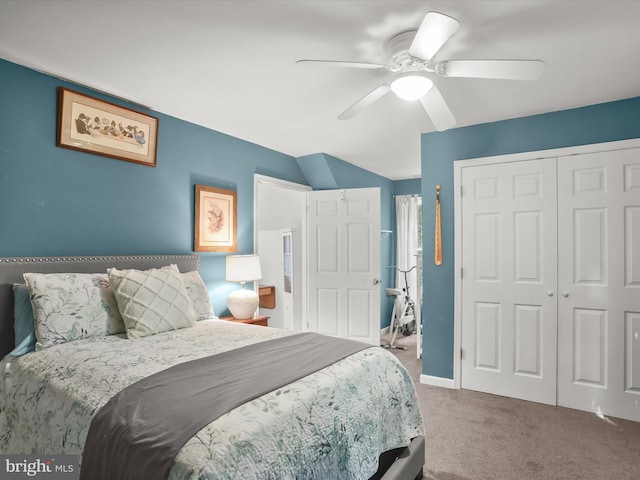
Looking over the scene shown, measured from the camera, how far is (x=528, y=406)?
3047 mm

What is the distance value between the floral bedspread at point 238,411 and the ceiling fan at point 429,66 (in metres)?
1.47

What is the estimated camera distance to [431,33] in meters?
1.54

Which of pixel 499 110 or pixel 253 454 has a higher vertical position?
pixel 499 110

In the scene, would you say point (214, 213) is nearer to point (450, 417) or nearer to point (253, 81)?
point (253, 81)

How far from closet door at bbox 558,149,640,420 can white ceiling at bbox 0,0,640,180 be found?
1.97ft

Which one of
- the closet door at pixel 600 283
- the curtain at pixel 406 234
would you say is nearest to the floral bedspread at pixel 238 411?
the closet door at pixel 600 283

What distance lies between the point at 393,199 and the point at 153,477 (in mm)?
5702

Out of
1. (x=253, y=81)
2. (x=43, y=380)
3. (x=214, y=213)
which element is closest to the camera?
(x=43, y=380)

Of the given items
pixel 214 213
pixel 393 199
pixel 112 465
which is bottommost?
pixel 112 465

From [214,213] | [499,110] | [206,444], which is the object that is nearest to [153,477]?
[206,444]

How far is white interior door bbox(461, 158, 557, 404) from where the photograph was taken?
10.2 feet

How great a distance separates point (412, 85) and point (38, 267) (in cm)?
248

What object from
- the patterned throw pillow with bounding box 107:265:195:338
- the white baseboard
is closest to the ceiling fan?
the patterned throw pillow with bounding box 107:265:195:338

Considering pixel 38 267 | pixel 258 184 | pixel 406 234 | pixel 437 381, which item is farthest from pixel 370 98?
pixel 406 234
